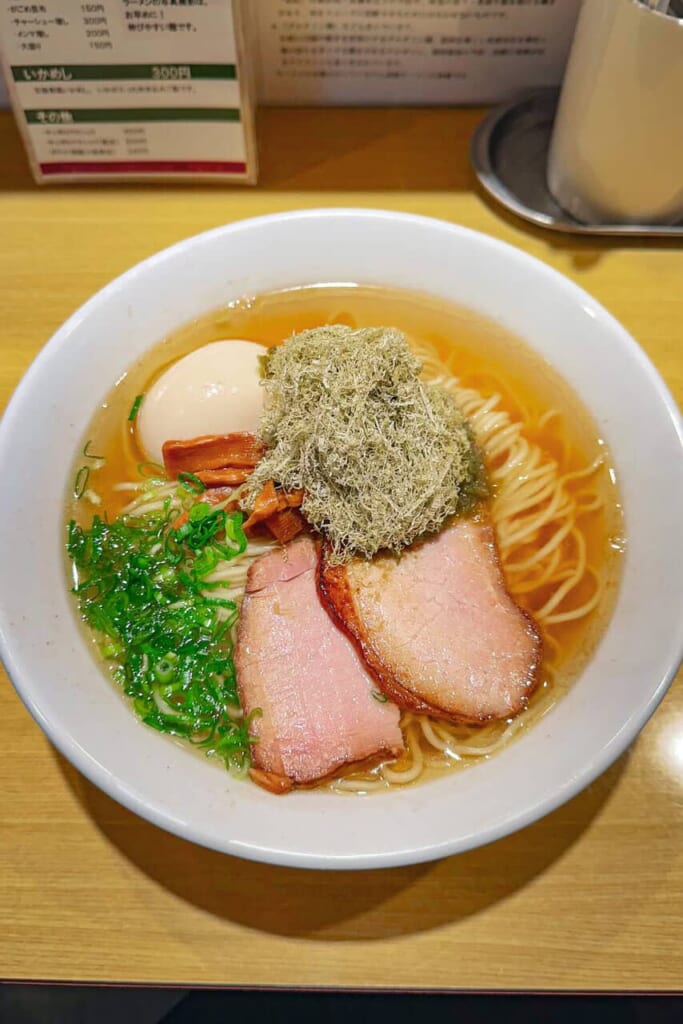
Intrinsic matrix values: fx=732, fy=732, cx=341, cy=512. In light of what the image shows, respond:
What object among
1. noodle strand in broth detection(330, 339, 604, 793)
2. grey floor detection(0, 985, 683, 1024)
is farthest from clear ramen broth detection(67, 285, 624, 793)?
grey floor detection(0, 985, 683, 1024)

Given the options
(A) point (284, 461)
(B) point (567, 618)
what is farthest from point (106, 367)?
(B) point (567, 618)

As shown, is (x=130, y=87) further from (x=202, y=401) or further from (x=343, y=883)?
(x=343, y=883)

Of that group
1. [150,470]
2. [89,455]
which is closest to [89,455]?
[89,455]

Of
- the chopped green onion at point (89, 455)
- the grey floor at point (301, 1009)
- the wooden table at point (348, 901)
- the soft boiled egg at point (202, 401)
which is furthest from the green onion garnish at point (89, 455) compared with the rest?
the grey floor at point (301, 1009)

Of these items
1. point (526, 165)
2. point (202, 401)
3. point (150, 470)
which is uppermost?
point (526, 165)

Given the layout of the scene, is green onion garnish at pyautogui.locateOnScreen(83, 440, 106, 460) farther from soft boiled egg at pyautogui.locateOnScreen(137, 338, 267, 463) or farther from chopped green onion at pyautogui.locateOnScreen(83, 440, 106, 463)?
soft boiled egg at pyautogui.locateOnScreen(137, 338, 267, 463)

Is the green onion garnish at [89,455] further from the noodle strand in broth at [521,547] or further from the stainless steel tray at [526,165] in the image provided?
the stainless steel tray at [526,165]

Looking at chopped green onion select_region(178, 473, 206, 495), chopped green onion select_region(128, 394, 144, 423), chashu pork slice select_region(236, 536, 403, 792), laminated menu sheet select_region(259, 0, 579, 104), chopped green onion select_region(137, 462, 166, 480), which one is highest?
laminated menu sheet select_region(259, 0, 579, 104)
